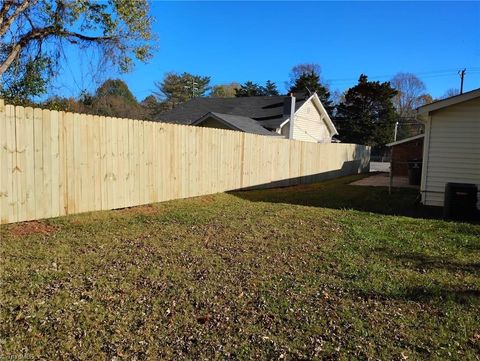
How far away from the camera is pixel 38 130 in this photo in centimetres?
595

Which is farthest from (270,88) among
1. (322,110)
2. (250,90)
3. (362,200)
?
(362,200)

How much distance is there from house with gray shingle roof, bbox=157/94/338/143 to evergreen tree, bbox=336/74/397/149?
11.8 m

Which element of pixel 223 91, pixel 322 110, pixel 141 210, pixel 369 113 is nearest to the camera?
pixel 141 210

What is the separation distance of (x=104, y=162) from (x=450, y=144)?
327 inches

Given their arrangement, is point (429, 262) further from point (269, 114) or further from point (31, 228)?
point (269, 114)

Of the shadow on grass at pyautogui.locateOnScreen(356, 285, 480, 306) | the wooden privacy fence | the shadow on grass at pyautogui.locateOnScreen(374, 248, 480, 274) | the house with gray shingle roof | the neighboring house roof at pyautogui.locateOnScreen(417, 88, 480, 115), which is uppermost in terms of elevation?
the house with gray shingle roof

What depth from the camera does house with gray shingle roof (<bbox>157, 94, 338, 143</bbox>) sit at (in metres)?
21.8

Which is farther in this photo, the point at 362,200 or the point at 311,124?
the point at 311,124

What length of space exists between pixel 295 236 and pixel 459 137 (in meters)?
5.95

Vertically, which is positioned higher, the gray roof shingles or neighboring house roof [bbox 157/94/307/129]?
neighboring house roof [bbox 157/94/307/129]

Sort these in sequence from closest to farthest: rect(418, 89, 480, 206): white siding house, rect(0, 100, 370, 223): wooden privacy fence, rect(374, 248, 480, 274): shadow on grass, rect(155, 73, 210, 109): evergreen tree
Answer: rect(374, 248, 480, 274): shadow on grass → rect(0, 100, 370, 223): wooden privacy fence → rect(418, 89, 480, 206): white siding house → rect(155, 73, 210, 109): evergreen tree

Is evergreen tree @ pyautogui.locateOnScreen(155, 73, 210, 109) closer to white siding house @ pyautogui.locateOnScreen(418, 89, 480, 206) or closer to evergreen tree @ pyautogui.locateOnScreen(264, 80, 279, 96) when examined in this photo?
evergreen tree @ pyautogui.locateOnScreen(264, 80, 279, 96)

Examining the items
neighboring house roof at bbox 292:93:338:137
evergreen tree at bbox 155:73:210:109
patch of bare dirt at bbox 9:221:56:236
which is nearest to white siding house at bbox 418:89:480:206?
patch of bare dirt at bbox 9:221:56:236

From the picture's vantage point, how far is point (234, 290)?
12.6ft
